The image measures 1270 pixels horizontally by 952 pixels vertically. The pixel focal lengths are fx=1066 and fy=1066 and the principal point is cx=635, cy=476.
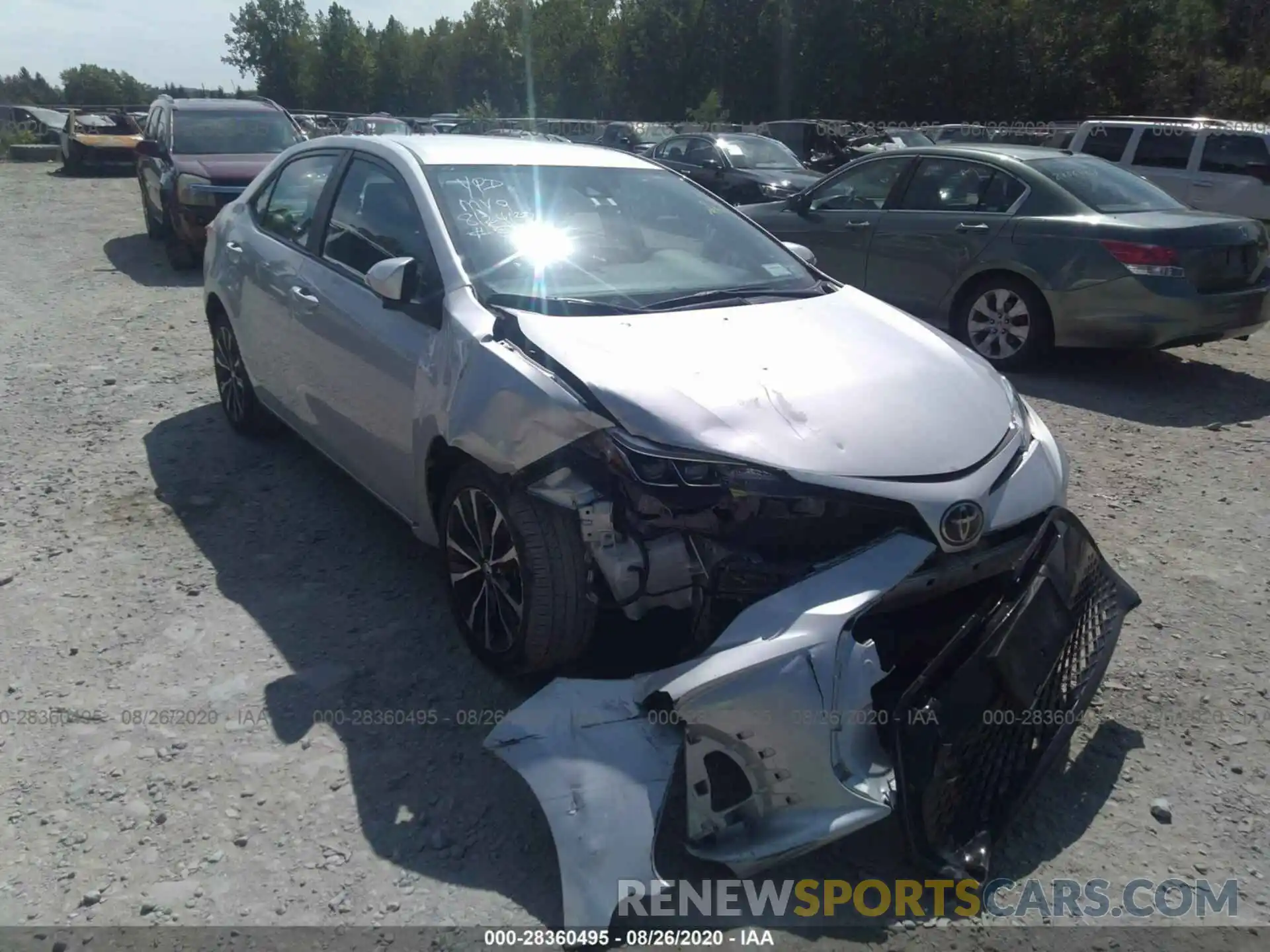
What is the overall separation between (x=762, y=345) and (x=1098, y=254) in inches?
181

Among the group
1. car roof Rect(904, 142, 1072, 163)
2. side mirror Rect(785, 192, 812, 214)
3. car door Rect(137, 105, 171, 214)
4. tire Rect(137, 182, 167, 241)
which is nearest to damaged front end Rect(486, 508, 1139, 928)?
car roof Rect(904, 142, 1072, 163)

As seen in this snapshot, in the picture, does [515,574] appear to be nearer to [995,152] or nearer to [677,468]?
[677,468]

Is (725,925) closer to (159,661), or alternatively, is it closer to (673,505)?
(673,505)

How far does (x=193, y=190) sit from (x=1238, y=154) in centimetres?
1251

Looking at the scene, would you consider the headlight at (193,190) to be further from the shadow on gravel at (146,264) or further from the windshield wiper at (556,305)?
the windshield wiper at (556,305)

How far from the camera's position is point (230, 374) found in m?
5.91

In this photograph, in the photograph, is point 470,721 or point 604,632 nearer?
point 470,721

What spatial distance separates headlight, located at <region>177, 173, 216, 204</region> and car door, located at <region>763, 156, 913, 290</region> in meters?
6.03

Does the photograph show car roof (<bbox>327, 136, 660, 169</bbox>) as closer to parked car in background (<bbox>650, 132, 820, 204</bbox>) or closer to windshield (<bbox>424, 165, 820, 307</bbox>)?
windshield (<bbox>424, 165, 820, 307</bbox>)

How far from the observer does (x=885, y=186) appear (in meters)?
8.59

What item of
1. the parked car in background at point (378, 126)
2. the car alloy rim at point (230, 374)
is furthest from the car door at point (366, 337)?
the parked car in background at point (378, 126)

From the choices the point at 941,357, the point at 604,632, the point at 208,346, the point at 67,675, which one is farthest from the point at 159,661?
the point at 208,346

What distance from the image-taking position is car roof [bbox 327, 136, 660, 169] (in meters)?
4.36

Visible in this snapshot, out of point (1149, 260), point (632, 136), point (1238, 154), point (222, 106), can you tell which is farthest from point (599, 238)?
point (632, 136)
